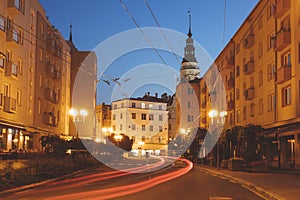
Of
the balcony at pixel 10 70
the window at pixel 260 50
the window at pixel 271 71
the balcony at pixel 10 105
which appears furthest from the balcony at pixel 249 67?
the balcony at pixel 10 105

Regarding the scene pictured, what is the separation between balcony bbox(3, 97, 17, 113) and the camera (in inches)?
Answer: 1309

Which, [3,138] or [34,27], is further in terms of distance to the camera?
[34,27]

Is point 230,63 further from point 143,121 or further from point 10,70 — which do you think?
point 143,121

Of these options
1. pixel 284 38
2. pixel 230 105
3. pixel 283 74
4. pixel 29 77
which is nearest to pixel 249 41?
pixel 230 105

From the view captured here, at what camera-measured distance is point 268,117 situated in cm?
3788

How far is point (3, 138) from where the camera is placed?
33.5 m

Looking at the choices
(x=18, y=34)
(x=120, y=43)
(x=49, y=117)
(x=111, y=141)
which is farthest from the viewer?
(x=111, y=141)

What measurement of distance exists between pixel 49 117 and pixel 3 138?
1333 cm

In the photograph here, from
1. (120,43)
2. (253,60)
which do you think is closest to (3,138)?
(120,43)

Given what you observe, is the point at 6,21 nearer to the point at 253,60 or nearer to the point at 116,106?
the point at 253,60

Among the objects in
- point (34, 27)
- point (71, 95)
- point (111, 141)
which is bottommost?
point (111, 141)

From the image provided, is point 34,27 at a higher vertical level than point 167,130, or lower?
higher

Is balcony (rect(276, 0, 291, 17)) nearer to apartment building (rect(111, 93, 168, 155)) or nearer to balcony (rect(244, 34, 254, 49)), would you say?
balcony (rect(244, 34, 254, 49))

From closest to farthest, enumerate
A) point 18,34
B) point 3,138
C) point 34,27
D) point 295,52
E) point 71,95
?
point 295,52
point 3,138
point 18,34
point 34,27
point 71,95
